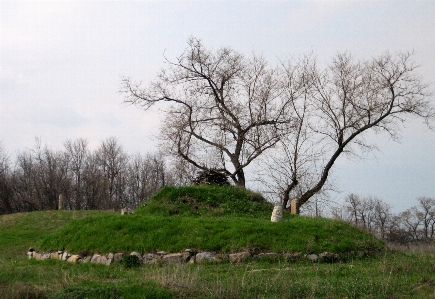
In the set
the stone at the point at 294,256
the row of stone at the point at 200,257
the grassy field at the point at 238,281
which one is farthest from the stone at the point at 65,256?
the stone at the point at 294,256

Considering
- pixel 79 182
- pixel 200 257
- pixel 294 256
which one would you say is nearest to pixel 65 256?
pixel 200 257

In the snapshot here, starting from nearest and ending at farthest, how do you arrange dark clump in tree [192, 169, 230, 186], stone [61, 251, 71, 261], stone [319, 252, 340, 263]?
stone [319, 252, 340, 263]
stone [61, 251, 71, 261]
dark clump in tree [192, 169, 230, 186]

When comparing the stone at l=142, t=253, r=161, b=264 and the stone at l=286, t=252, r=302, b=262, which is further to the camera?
the stone at l=142, t=253, r=161, b=264

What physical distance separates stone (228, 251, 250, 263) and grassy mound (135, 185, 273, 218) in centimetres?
483

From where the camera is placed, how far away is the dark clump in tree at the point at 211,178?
82.2 ft

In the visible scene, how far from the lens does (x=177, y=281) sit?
9.62 metres

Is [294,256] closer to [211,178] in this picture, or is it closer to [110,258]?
[110,258]

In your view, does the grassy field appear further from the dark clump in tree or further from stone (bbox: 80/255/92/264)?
the dark clump in tree

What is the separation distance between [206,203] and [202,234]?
15.8 ft

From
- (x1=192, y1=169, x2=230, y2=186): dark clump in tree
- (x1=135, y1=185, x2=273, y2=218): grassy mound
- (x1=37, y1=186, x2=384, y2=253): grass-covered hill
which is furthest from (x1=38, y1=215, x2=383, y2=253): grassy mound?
(x1=192, y1=169, x2=230, y2=186): dark clump in tree

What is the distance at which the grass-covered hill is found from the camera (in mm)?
15227

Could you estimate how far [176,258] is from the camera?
1488 cm

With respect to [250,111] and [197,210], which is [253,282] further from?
[250,111]

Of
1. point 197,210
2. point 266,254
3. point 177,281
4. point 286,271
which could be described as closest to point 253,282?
point 177,281
